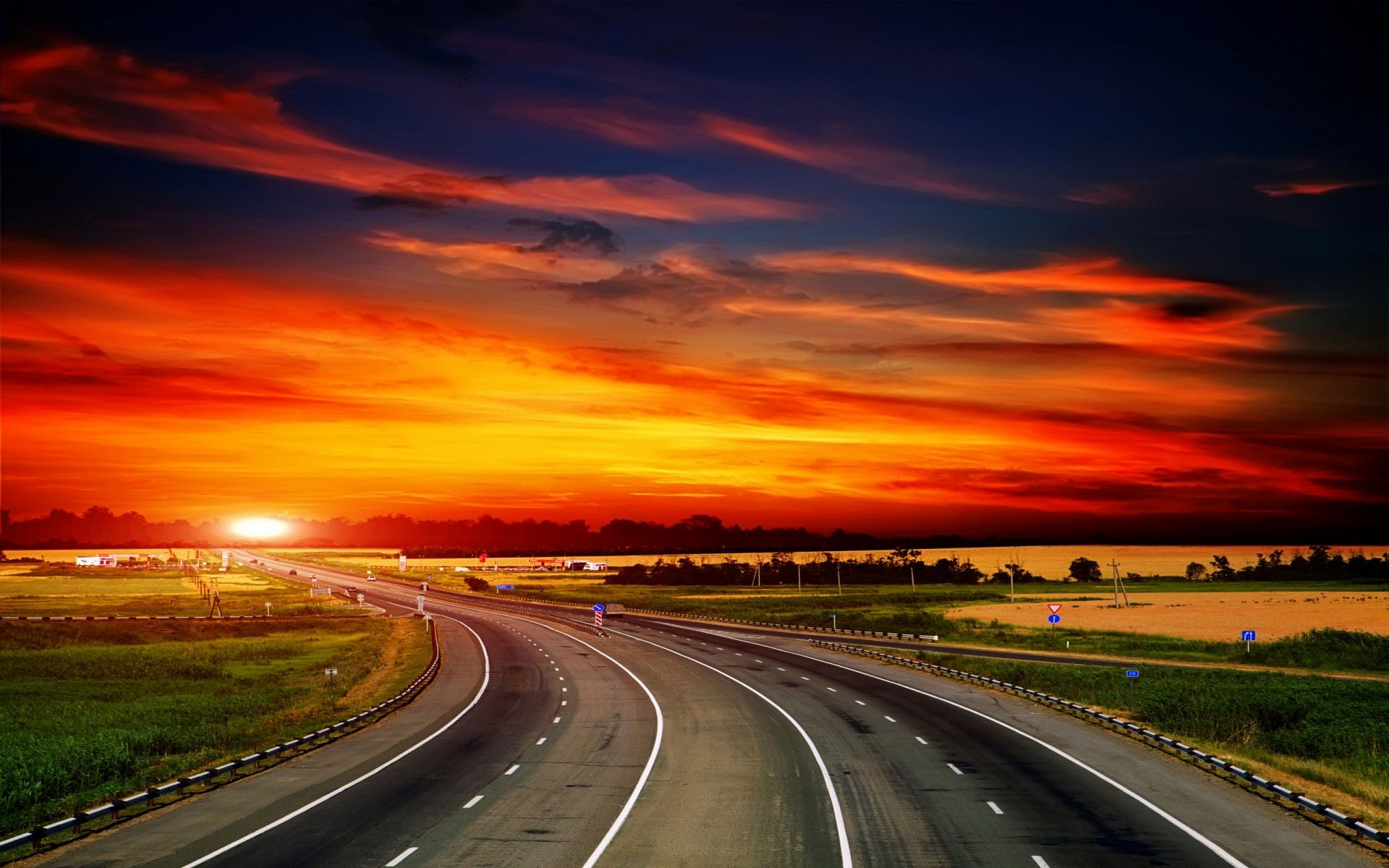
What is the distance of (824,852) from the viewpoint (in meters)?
23.7

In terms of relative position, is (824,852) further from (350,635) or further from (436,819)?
(350,635)

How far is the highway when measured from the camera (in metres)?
23.7

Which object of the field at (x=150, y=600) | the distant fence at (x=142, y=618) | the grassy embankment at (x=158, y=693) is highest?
the grassy embankment at (x=158, y=693)

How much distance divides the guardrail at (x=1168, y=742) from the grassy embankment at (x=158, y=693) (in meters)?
33.7

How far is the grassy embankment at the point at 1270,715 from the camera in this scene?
34125mm

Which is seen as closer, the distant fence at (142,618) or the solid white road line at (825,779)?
the solid white road line at (825,779)

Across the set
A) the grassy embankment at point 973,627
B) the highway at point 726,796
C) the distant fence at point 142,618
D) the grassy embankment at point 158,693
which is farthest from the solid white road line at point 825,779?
the distant fence at point 142,618

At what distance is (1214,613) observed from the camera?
5217 inches

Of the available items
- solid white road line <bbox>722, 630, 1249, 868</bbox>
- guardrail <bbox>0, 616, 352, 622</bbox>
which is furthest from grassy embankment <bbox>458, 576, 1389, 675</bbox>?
guardrail <bbox>0, 616, 352, 622</bbox>

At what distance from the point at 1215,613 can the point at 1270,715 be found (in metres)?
86.6

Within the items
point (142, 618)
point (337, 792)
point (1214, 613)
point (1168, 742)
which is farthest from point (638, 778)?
point (1214, 613)

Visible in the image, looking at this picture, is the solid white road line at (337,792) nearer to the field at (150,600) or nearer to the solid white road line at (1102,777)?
the solid white road line at (1102,777)

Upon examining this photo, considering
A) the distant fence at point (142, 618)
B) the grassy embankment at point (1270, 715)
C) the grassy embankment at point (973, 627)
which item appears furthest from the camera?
the distant fence at point (142, 618)

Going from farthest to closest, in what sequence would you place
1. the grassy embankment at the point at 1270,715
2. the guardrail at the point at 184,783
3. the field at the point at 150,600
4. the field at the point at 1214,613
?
the field at the point at 150,600 < the field at the point at 1214,613 < the grassy embankment at the point at 1270,715 < the guardrail at the point at 184,783
